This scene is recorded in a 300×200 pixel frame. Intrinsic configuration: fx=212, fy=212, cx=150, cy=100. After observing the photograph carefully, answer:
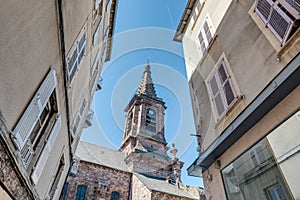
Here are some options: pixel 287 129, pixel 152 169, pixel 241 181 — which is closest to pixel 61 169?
pixel 241 181

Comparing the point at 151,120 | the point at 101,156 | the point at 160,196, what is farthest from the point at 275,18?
the point at 151,120

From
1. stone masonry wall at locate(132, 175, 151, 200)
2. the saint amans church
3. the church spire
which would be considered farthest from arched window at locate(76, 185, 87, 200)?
the church spire

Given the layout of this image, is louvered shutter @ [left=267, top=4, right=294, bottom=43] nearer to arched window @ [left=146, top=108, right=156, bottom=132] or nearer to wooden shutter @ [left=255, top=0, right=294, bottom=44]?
wooden shutter @ [left=255, top=0, right=294, bottom=44]

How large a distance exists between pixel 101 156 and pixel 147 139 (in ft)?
21.2

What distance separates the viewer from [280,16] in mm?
3543

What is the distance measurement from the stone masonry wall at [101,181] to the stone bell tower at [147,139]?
2.39 metres

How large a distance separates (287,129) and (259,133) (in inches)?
20.9

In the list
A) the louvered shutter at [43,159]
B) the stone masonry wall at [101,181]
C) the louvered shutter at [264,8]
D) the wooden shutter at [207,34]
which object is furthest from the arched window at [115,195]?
the louvered shutter at [264,8]

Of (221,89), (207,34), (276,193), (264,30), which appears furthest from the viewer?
(207,34)

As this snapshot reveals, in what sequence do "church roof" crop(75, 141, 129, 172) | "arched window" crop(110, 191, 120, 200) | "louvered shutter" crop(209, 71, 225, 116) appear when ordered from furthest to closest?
"church roof" crop(75, 141, 129, 172)
"arched window" crop(110, 191, 120, 200)
"louvered shutter" crop(209, 71, 225, 116)

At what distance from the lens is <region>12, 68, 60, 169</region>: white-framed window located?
3.05m

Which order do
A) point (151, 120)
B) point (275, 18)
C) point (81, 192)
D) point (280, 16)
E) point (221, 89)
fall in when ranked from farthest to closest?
point (151, 120) < point (81, 192) < point (221, 89) < point (275, 18) < point (280, 16)

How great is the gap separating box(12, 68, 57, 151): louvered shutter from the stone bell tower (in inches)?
767

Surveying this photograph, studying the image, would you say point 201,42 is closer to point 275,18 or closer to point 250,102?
point 275,18
